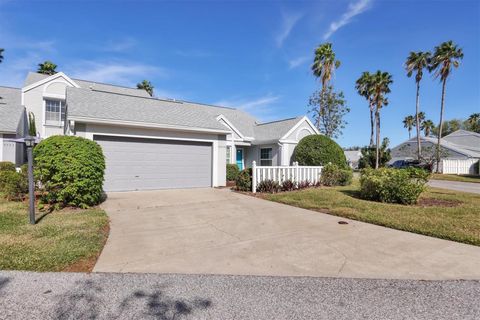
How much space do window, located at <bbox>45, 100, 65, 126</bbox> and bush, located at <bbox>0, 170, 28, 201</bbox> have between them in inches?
367

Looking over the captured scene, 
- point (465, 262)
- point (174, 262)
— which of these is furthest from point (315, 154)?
point (174, 262)

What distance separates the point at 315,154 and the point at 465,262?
11883mm

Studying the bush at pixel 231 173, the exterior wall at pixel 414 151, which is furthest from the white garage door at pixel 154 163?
the exterior wall at pixel 414 151

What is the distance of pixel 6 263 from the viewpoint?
3.80 meters

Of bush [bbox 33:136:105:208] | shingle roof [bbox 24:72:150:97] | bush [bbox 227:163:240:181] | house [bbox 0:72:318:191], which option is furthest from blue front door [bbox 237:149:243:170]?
bush [bbox 33:136:105:208]

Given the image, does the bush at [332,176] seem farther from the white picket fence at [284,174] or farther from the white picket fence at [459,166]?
the white picket fence at [459,166]

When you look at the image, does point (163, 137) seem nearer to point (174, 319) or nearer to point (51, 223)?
point (51, 223)

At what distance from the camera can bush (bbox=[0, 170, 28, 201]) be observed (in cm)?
884

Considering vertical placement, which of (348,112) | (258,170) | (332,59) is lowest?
(258,170)

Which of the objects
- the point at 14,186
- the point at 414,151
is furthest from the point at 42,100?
the point at 414,151

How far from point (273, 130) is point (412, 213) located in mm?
12974

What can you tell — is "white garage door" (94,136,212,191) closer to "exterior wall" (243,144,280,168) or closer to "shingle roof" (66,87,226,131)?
"shingle roof" (66,87,226,131)

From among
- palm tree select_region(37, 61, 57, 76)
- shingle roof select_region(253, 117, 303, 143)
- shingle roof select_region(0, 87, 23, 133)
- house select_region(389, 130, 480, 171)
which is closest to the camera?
shingle roof select_region(0, 87, 23, 133)

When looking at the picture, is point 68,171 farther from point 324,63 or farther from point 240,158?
point 324,63
